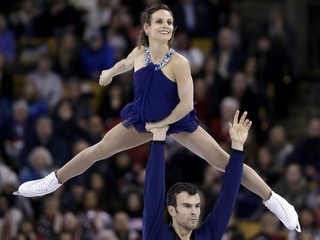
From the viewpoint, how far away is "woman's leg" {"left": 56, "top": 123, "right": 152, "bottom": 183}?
837 cm

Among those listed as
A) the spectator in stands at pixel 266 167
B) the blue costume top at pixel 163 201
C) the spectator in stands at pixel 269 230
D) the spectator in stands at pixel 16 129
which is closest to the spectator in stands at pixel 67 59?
the spectator in stands at pixel 16 129

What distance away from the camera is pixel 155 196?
7.40 m

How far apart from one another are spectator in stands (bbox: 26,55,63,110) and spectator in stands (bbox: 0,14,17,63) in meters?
0.93

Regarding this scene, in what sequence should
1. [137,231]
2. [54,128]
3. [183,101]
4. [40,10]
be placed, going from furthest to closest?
1. [40,10]
2. [54,128]
3. [137,231]
4. [183,101]

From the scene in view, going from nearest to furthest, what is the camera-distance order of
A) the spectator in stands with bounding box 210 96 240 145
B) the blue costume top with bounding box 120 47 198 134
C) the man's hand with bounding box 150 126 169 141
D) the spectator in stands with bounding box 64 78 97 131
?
the man's hand with bounding box 150 126 169 141
the blue costume top with bounding box 120 47 198 134
the spectator in stands with bounding box 210 96 240 145
the spectator in stands with bounding box 64 78 97 131

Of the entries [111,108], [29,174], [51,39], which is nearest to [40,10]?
[51,39]

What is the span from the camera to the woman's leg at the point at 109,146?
8.37 meters

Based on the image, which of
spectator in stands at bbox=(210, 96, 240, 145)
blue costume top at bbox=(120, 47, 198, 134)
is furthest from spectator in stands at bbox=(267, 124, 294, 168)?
blue costume top at bbox=(120, 47, 198, 134)

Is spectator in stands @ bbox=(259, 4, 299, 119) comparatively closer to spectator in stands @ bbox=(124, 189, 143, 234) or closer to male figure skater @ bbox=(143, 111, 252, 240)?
spectator in stands @ bbox=(124, 189, 143, 234)

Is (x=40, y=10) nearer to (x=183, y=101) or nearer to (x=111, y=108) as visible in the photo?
(x=111, y=108)

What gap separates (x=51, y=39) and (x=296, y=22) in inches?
144

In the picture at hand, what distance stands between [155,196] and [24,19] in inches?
386

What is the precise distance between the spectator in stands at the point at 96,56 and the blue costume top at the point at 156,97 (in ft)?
23.3

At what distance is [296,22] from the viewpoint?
17141mm
